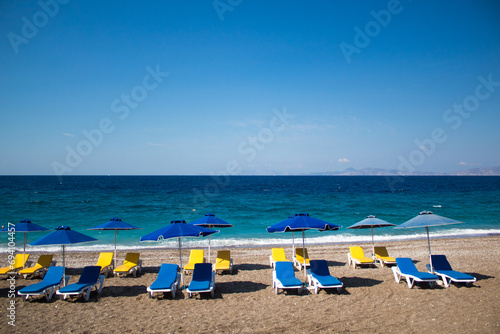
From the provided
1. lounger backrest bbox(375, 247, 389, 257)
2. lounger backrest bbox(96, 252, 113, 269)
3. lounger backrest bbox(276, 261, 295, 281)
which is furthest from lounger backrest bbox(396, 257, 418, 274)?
lounger backrest bbox(96, 252, 113, 269)

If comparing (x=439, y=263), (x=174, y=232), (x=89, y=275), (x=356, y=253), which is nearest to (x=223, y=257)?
(x=174, y=232)

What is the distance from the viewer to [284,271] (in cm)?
883

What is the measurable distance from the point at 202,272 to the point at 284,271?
7.97ft

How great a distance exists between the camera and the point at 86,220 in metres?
27.0

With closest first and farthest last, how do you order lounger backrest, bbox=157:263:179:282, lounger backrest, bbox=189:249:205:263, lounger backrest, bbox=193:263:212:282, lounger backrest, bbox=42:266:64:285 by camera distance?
1. lounger backrest, bbox=42:266:64:285
2. lounger backrest, bbox=157:263:179:282
3. lounger backrest, bbox=193:263:212:282
4. lounger backrest, bbox=189:249:205:263

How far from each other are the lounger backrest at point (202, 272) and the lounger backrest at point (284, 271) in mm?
2013

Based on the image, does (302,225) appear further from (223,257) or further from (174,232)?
(223,257)

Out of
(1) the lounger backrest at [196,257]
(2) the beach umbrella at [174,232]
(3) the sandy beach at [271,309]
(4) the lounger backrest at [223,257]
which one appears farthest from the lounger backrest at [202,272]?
(1) the lounger backrest at [196,257]

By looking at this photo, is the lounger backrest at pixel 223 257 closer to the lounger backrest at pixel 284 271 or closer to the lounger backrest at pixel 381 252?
the lounger backrest at pixel 284 271

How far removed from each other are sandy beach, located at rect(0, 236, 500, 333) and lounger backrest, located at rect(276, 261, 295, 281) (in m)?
0.49

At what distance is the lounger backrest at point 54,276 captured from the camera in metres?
8.22

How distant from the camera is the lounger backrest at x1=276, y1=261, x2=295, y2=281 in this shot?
339 inches

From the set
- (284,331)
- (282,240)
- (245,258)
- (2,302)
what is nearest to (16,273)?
(2,302)

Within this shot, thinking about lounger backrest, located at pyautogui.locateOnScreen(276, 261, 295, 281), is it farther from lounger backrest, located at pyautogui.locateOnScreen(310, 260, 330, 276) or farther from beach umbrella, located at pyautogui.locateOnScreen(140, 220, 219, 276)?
beach umbrella, located at pyautogui.locateOnScreen(140, 220, 219, 276)
